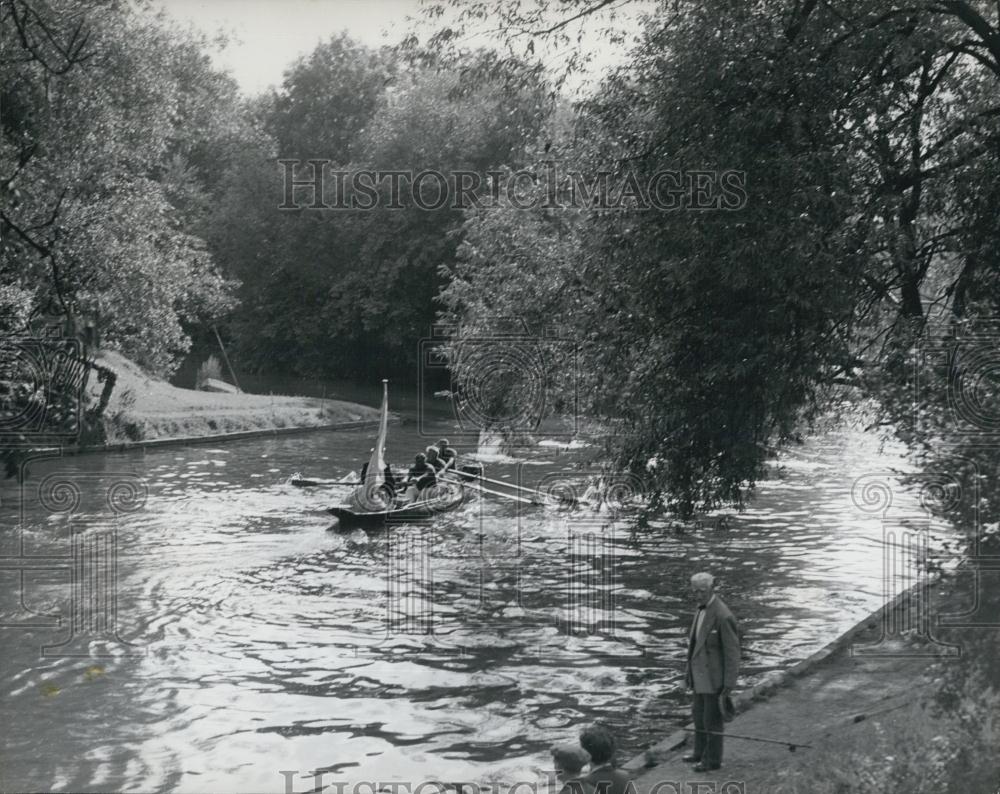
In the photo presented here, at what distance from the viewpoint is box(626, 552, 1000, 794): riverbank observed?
916 centimetres

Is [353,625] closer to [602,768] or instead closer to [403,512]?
[403,512]

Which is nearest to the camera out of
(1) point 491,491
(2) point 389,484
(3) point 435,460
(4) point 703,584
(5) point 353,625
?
(4) point 703,584

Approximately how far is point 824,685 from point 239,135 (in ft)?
216

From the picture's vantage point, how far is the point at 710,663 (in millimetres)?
10789

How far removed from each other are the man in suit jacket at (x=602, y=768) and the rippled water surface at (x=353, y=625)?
337cm

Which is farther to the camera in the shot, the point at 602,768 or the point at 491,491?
the point at 491,491

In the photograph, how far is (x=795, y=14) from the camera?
45.3 feet

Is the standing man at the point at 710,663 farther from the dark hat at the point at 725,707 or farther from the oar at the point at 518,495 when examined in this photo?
the oar at the point at 518,495

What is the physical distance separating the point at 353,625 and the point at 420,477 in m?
10.6

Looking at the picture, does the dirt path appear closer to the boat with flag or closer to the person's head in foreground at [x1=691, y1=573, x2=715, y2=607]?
the person's head in foreground at [x1=691, y1=573, x2=715, y2=607]

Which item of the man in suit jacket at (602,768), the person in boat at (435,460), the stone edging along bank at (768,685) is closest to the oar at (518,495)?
the person in boat at (435,460)

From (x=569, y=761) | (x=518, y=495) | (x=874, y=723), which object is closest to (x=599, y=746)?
(x=569, y=761)

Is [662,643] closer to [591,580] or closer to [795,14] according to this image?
[591,580]

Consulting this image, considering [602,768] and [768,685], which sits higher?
[602,768]
